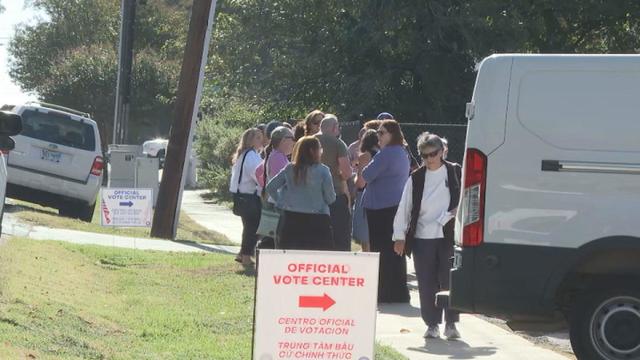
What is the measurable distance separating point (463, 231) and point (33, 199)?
1436 cm

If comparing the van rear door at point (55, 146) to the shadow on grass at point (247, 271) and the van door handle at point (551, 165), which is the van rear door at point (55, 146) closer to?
the shadow on grass at point (247, 271)

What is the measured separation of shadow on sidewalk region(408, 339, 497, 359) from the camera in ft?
31.2

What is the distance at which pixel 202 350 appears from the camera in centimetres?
910

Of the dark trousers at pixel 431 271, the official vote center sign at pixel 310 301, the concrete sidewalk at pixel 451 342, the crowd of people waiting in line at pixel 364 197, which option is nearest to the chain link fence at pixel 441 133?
the concrete sidewalk at pixel 451 342

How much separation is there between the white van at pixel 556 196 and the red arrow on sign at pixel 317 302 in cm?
169

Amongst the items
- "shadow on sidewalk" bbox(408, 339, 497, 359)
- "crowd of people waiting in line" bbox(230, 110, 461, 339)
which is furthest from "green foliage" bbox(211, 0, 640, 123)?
"shadow on sidewalk" bbox(408, 339, 497, 359)

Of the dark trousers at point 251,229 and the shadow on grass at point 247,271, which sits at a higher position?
the dark trousers at point 251,229

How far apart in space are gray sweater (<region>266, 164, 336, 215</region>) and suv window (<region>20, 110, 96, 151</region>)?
11.1 meters

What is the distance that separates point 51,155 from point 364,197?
10.1 m

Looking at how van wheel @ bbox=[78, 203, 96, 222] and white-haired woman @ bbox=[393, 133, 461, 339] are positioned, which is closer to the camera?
white-haired woman @ bbox=[393, 133, 461, 339]

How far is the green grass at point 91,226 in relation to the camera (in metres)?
19.0

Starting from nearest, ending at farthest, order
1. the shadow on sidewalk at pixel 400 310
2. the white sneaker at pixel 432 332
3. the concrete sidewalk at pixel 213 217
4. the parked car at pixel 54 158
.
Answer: the white sneaker at pixel 432 332 < the shadow on sidewalk at pixel 400 310 < the parked car at pixel 54 158 < the concrete sidewalk at pixel 213 217

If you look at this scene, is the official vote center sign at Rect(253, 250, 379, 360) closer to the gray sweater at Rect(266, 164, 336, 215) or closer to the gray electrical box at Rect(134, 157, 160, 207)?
the gray sweater at Rect(266, 164, 336, 215)

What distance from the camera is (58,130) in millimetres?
21016
